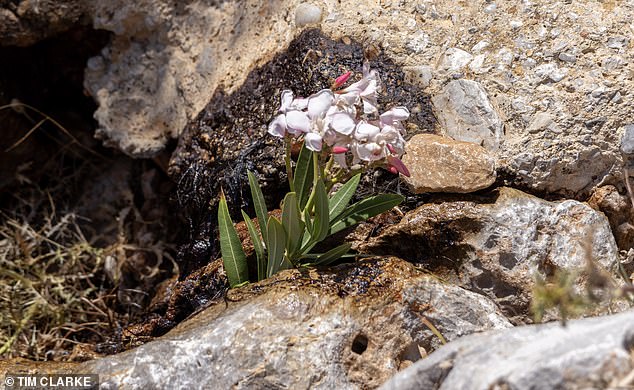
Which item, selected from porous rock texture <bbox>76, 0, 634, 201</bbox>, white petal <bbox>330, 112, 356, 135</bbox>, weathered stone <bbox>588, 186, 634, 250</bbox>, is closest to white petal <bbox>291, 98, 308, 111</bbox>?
white petal <bbox>330, 112, 356, 135</bbox>

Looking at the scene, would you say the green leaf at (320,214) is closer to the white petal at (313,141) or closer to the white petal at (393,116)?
the white petal at (313,141)

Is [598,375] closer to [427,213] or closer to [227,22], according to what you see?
[427,213]

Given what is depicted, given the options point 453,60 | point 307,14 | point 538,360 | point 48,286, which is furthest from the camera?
point 48,286

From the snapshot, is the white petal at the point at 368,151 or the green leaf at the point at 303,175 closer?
the white petal at the point at 368,151

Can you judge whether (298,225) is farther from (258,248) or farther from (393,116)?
(393,116)

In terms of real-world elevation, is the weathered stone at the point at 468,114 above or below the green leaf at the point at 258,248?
above

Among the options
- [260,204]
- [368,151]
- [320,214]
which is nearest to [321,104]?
[368,151]

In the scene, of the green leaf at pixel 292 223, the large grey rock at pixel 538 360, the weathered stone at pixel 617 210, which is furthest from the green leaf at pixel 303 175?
the weathered stone at pixel 617 210
